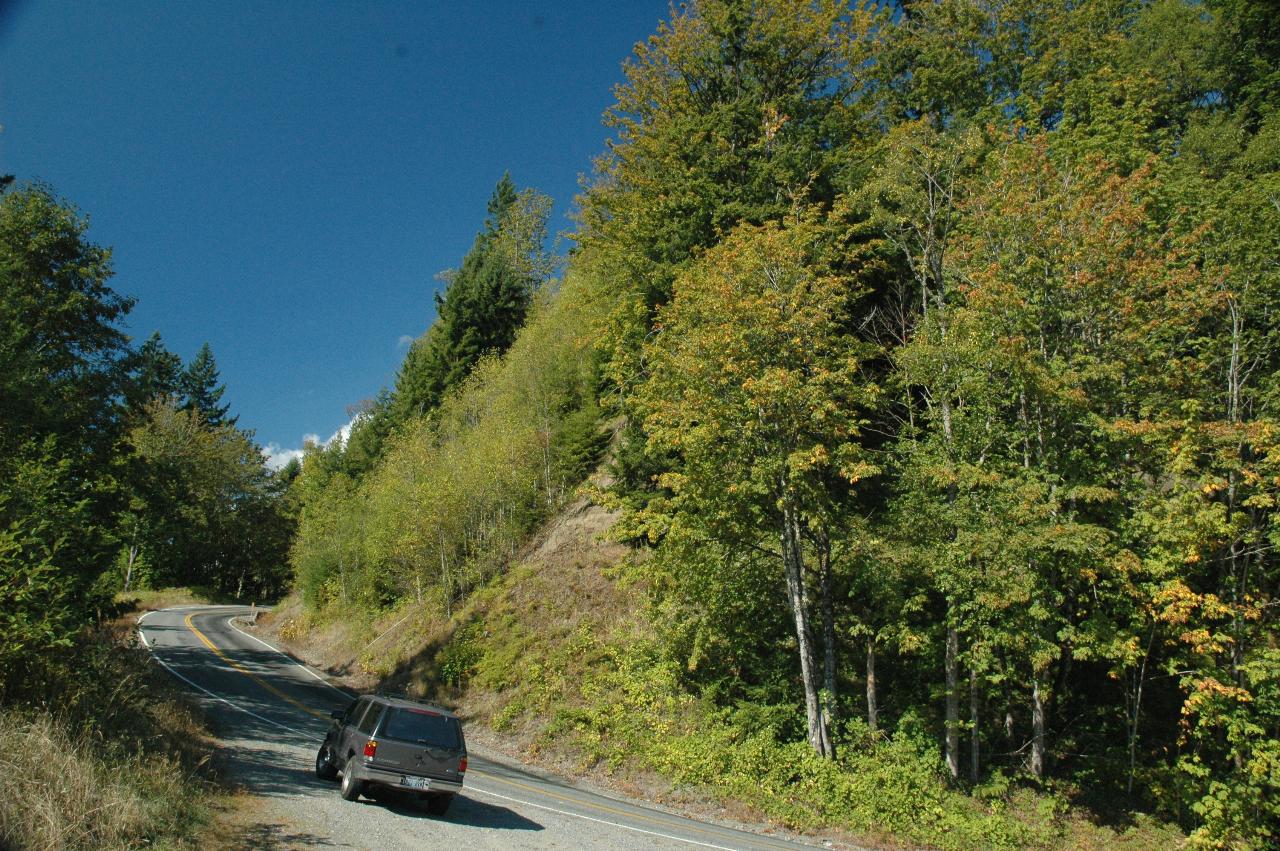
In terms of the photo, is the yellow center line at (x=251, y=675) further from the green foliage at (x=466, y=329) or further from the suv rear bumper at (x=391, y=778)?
the green foliage at (x=466, y=329)

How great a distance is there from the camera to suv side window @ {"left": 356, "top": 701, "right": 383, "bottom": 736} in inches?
449

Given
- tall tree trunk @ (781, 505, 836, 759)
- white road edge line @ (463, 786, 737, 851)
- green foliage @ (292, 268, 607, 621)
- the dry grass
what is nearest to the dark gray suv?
white road edge line @ (463, 786, 737, 851)

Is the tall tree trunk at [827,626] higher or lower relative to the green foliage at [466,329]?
lower

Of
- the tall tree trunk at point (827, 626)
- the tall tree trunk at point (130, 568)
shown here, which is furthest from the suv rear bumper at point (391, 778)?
the tall tree trunk at point (130, 568)

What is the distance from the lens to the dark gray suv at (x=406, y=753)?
11.0m

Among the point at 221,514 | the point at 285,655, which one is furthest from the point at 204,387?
the point at 285,655

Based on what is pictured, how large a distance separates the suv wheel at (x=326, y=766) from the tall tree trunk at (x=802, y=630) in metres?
9.36

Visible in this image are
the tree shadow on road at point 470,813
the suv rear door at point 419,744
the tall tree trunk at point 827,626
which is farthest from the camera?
the tall tree trunk at point 827,626

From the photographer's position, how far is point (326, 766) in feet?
43.3

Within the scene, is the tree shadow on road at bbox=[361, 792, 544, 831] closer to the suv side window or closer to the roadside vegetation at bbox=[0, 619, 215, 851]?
the suv side window

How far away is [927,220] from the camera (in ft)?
57.1

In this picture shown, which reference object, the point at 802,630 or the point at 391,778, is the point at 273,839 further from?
the point at 802,630

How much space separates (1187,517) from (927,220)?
8.75 metres

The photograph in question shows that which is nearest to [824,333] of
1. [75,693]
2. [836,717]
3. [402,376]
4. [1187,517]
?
[1187,517]
